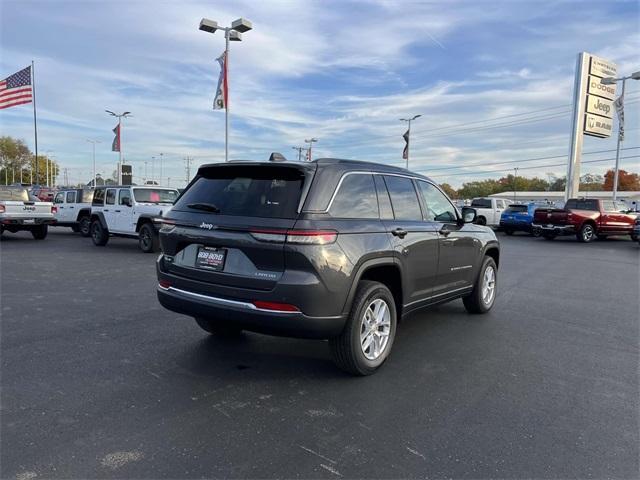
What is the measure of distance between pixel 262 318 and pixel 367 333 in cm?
103

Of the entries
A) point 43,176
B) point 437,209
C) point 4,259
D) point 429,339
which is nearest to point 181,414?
point 429,339

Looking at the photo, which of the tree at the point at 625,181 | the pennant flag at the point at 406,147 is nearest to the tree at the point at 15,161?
the pennant flag at the point at 406,147

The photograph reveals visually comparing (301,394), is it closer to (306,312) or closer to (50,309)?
(306,312)

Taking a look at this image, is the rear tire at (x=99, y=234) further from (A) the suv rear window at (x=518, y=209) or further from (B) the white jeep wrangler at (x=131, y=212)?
(A) the suv rear window at (x=518, y=209)

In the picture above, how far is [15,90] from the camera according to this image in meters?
26.0

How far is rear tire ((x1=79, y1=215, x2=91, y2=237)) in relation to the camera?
17.3 meters

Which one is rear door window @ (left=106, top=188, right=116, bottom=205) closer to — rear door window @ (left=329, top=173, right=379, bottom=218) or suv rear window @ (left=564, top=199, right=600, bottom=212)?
rear door window @ (left=329, top=173, right=379, bottom=218)

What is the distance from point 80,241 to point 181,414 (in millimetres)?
14593

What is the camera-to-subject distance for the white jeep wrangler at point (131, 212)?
1293 cm

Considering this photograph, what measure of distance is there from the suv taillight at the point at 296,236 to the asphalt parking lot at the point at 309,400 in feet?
3.98

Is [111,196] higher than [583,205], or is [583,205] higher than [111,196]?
[583,205]

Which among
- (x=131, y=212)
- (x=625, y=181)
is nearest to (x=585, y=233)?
(x=131, y=212)

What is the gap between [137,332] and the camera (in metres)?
5.27

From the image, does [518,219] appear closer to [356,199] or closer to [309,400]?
[356,199]
